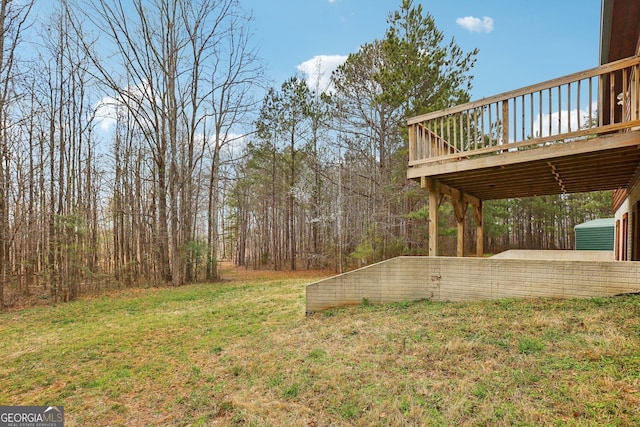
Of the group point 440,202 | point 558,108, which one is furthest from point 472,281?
point 558,108

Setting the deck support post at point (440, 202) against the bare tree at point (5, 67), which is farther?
the bare tree at point (5, 67)

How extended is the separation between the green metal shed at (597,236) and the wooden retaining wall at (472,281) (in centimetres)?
1058

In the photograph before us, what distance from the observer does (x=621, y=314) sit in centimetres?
299

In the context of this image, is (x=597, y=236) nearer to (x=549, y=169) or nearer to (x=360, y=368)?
(x=549, y=169)

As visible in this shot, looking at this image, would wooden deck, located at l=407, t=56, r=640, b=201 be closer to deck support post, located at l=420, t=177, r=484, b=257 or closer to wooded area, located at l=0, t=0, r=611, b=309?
deck support post, located at l=420, t=177, r=484, b=257

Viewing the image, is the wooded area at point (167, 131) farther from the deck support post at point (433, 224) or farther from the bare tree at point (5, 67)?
the deck support post at point (433, 224)

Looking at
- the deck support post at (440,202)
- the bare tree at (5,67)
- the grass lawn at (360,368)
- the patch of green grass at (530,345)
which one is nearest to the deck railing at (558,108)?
the deck support post at (440,202)

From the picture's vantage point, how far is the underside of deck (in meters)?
4.03

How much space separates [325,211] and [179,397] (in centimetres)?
1114

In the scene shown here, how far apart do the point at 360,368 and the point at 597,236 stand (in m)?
13.6

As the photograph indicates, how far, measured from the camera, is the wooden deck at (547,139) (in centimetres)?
387

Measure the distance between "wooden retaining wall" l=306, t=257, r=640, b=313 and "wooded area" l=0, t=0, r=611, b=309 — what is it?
21.2 ft

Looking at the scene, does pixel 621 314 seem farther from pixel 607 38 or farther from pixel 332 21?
pixel 332 21

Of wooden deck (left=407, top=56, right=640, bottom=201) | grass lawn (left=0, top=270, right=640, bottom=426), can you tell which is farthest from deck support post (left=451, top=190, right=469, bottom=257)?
grass lawn (left=0, top=270, right=640, bottom=426)
